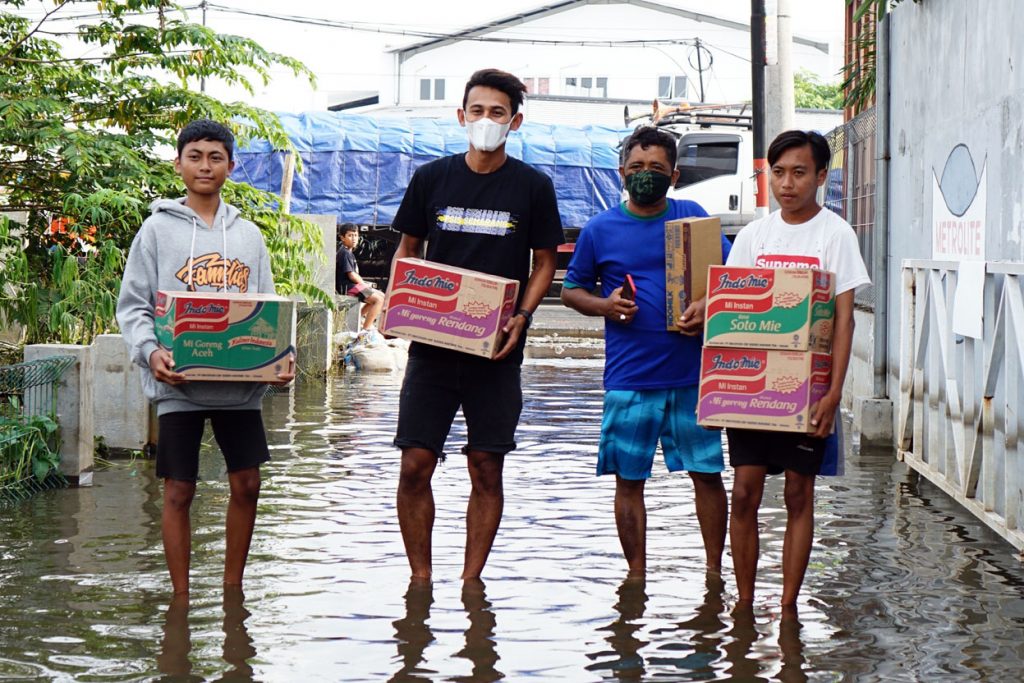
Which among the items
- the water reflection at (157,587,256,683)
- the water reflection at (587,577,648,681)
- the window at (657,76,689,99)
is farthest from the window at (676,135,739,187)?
the window at (657,76,689,99)

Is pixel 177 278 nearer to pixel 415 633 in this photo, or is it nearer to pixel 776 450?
pixel 415 633

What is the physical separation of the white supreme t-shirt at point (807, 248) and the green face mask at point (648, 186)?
1.30ft

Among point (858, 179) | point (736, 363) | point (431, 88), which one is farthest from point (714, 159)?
point (431, 88)

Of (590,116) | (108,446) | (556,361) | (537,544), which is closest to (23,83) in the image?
(108,446)

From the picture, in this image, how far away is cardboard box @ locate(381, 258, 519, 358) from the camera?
5973 millimetres

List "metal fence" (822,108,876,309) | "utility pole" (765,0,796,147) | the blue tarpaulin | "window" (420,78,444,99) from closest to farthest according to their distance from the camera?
"metal fence" (822,108,876,309) → "utility pole" (765,0,796,147) → the blue tarpaulin → "window" (420,78,444,99)

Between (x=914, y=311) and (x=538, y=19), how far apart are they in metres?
49.2

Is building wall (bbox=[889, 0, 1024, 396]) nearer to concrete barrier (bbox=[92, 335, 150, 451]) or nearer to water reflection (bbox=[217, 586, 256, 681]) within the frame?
water reflection (bbox=[217, 586, 256, 681])

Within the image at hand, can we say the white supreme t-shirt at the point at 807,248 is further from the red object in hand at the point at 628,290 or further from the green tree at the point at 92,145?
the green tree at the point at 92,145

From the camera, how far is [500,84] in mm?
6230

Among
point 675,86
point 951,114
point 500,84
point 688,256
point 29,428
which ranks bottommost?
point 29,428

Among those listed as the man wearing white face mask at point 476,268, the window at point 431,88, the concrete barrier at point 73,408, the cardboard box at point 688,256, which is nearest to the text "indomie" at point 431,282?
the man wearing white face mask at point 476,268

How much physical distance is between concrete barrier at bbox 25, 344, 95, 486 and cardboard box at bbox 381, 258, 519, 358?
309 centimetres

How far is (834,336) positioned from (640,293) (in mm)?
865
